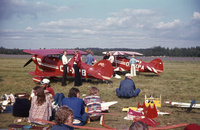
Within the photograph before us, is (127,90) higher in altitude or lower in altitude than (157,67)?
lower

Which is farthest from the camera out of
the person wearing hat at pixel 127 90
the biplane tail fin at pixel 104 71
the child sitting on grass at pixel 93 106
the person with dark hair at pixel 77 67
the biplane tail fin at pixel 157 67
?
the biplane tail fin at pixel 157 67

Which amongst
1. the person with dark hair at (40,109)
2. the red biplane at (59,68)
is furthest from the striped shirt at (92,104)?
the red biplane at (59,68)

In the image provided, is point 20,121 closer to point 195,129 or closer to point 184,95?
point 195,129

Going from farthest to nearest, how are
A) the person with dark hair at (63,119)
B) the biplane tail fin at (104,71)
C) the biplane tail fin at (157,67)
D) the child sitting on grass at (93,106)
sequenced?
the biplane tail fin at (157,67)
the biplane tail fin at (104,71)
the child sitting on grass at (93,106)
the person with dark hair at (63,119)

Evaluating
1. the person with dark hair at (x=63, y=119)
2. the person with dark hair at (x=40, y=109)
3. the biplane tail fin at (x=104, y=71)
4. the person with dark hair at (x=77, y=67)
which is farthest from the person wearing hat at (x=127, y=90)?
the person with dark hair at (x=63, y=119)

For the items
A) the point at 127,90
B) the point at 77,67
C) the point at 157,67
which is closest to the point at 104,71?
the point at 77,67

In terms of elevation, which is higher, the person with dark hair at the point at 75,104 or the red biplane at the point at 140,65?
the red biplane at the point at 140,65

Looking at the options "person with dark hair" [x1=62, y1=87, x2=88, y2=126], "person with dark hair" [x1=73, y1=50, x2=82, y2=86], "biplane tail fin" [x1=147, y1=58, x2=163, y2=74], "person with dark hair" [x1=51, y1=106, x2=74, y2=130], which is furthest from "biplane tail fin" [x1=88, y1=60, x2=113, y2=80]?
"person with dark hair" [x1=51, y1=106, x2=74, y2=130]

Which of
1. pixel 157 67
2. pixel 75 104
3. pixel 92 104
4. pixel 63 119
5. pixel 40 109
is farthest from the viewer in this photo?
pixel 157 67

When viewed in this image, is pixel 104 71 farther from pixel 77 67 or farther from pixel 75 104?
pixel 75 104

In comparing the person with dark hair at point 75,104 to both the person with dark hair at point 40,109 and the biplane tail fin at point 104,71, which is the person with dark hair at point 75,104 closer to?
the person with dark hair at point 40,109

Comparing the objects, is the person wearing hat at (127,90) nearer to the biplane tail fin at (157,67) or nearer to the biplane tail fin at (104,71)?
the biplane tail fin at (104,71)

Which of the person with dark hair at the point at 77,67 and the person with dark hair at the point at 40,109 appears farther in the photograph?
the person with dark hair at the point at 77,67

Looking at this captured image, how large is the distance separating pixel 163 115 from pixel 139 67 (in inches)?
399
